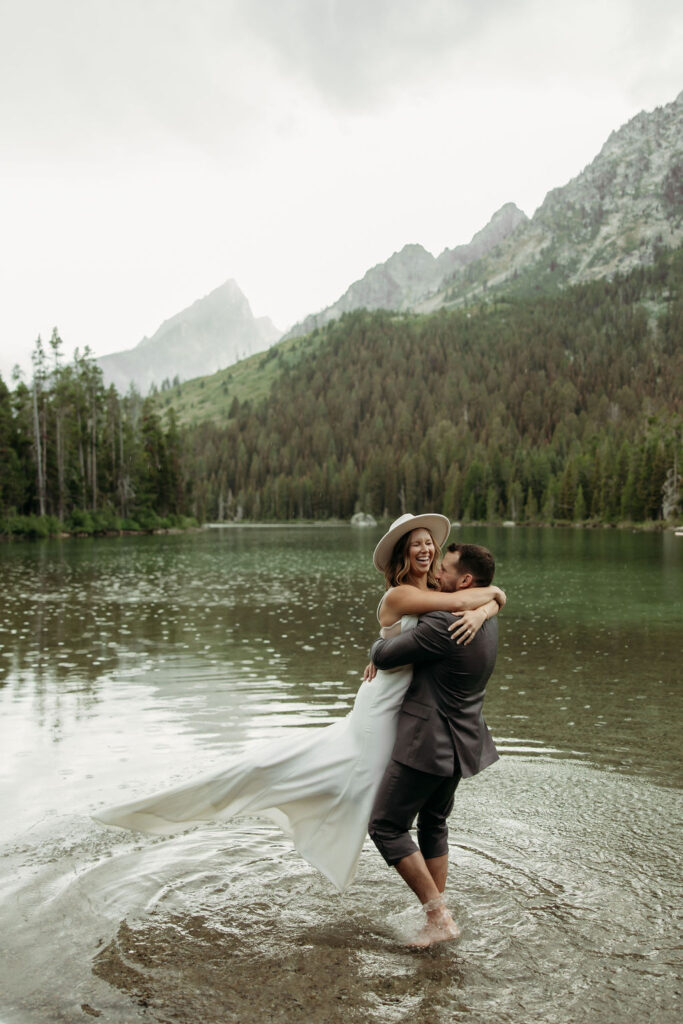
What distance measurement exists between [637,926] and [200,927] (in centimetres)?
277

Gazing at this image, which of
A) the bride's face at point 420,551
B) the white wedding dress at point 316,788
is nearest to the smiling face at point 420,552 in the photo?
the bride's face at point 420,551

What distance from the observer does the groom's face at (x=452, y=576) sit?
4.74 meters

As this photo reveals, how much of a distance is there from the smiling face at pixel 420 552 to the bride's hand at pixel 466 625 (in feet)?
1.45

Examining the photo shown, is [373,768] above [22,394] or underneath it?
underneath

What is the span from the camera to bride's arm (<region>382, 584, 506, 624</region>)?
4402 mm

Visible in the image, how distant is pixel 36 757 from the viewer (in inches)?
355

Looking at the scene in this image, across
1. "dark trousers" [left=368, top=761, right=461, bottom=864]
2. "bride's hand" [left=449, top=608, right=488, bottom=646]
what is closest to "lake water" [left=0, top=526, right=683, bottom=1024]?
"dark trousers" [left=368, top=761, right=461, bottom=864]

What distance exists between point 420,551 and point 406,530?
16 centimetres

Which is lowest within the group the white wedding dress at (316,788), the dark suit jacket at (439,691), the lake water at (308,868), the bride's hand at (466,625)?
the lake water at (308,868)

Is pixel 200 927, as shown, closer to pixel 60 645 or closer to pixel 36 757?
pixel 36 757

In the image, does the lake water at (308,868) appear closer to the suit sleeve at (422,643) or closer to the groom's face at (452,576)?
the suit sleeve at (422,643)

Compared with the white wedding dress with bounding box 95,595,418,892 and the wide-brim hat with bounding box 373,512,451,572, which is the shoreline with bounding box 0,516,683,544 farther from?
the wide-brim hat with bounding box 373,512,451,572

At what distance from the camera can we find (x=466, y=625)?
4.37 metres

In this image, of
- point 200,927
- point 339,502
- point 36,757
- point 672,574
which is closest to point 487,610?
point 200,927
